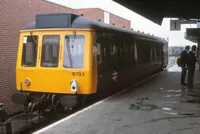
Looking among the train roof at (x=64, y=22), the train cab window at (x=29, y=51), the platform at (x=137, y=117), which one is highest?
the train roof at (x=64, y=22)

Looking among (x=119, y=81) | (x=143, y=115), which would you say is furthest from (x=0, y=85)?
(x=143, y=115)

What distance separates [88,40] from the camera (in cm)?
1066

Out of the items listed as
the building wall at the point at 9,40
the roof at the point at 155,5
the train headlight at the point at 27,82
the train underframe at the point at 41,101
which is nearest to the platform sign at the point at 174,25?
the roof at the point at 155,5

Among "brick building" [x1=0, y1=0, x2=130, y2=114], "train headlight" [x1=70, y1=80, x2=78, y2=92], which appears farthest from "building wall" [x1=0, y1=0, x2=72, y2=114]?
"train headlight" [x1=70, y1=80, x2=78, y2=92]

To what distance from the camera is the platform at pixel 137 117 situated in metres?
7.39

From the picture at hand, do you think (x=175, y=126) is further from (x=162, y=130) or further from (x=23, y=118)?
(x=23, y=118)

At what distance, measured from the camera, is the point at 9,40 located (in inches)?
679

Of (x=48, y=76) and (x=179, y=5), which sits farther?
(x=179, y=5)

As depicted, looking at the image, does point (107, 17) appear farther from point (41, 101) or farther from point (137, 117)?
point (137, 117)

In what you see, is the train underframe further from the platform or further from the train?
the platform

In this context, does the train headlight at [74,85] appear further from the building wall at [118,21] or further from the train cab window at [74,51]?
the building wall at [118,21]

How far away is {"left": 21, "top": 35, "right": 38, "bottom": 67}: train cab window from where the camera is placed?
37.3ft

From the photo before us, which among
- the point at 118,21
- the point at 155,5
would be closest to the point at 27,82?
the point at 155,5

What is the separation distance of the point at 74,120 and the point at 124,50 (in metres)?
6.16
